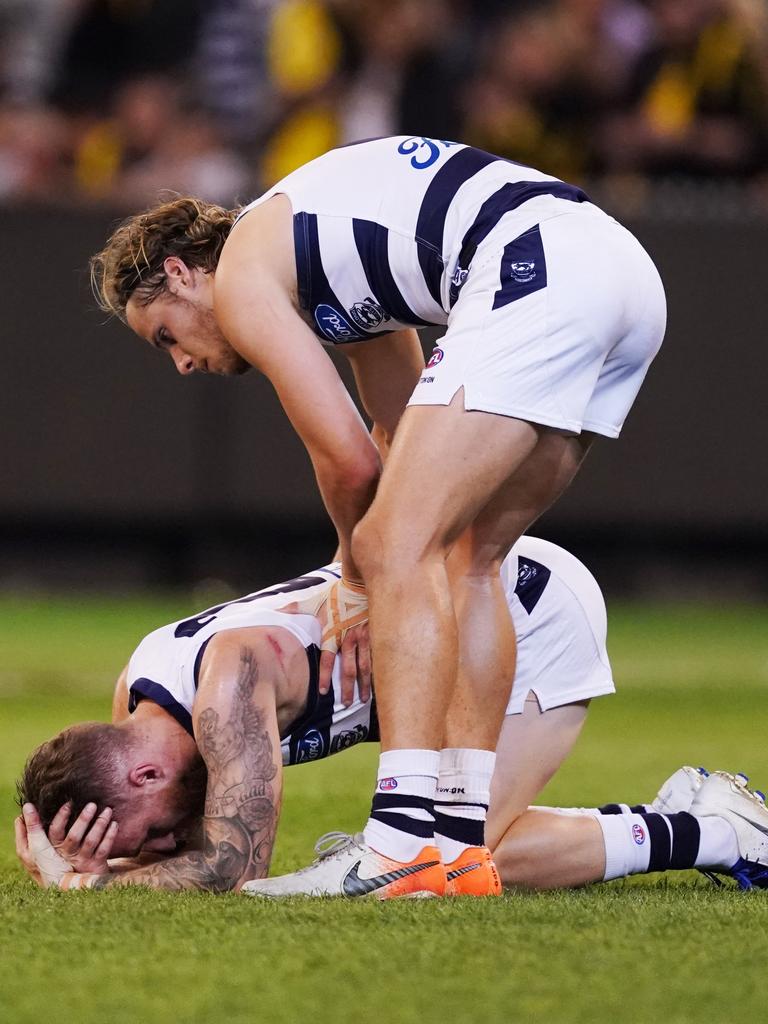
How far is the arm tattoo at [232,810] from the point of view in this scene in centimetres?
320

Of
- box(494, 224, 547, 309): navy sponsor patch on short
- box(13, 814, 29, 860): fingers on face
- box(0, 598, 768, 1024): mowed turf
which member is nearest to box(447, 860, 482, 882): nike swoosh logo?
box(0, 598, 768, 1024): mowed turf

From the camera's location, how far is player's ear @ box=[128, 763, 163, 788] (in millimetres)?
3346

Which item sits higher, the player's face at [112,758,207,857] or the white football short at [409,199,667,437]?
the white football short at [409,199,667,437]

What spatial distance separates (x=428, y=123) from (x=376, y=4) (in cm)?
67

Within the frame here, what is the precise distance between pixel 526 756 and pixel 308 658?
534mm

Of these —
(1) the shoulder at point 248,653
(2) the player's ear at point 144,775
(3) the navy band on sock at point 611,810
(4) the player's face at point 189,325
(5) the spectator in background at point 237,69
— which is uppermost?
(5) the spectator in background at point 237,69

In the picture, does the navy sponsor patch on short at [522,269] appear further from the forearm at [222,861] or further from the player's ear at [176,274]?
the forearm at [222,861]

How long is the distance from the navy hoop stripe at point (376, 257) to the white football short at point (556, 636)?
2.16 ft

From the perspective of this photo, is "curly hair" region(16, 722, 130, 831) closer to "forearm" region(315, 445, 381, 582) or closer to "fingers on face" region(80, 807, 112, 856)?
"fingers on face" region(80, 807, 112, 856)

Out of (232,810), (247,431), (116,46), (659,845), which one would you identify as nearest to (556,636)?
(659,845)

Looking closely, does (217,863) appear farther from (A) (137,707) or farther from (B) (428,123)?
(B) (428,123)

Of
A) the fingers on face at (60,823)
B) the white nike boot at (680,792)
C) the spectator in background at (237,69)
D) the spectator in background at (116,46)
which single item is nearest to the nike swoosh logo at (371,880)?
the fingers on face at (60,823)

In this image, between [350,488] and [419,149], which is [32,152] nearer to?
[419,149]

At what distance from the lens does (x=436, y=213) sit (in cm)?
343
